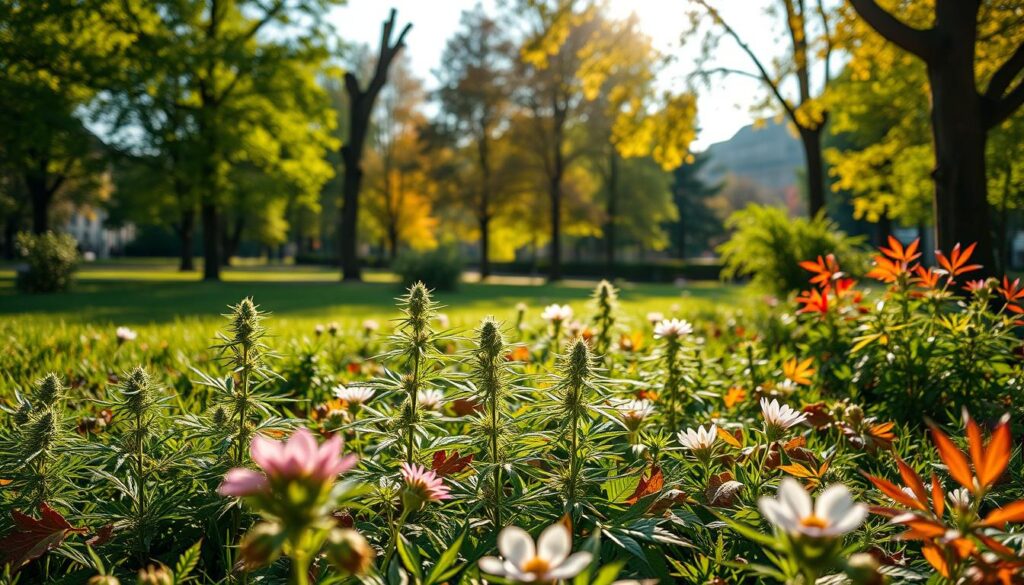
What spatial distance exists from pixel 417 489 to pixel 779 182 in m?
167

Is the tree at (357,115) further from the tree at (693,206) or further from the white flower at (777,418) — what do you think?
the tree at (693,206)

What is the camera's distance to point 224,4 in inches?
774

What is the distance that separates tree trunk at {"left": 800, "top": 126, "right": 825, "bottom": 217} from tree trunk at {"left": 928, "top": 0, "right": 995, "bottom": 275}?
5.49 metres

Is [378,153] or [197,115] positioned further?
[378,153]

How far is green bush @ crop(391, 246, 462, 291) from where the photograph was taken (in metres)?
16.5

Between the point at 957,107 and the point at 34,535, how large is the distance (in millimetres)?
5090

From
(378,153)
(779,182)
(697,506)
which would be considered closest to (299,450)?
(697,506)

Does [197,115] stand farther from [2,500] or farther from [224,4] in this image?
[2,500]

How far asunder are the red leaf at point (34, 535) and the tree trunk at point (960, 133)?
473 centimetres

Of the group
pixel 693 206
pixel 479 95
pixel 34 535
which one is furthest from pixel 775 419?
pixel 693 206

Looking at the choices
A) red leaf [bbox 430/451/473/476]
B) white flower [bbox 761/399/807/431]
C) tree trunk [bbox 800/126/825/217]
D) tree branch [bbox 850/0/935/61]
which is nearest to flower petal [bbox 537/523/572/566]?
red leaf [bbox 430/451/473/476]

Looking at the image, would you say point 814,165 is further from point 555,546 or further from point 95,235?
point 95,235

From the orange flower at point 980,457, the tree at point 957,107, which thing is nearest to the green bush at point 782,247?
the tree at point 957,107

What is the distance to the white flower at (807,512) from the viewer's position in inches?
24.7
